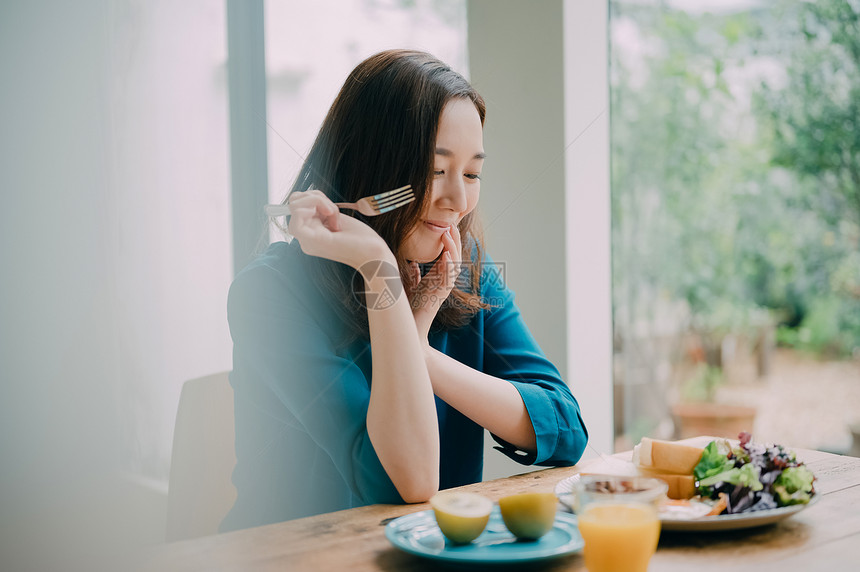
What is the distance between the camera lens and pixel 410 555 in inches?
28.3

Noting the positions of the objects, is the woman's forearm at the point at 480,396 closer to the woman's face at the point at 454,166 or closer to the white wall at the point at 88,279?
the woman's face at the point at 454,166

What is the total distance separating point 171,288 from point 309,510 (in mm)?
630

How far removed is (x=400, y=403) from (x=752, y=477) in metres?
0.43

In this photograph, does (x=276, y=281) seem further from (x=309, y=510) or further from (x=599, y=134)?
(x=599, y=134)

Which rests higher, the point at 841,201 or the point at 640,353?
the point at 841,201

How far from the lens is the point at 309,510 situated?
115 cm

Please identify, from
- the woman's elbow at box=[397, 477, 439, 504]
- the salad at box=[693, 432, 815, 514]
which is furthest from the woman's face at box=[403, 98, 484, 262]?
the salad at box=[693, 432, 815, 514]

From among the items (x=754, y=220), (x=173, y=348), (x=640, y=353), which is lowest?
(x=640, y=353)

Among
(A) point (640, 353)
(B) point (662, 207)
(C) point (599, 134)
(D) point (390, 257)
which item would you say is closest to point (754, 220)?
(B) point (662, 207)

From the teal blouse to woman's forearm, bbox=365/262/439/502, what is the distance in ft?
0.15

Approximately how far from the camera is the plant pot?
2855mm

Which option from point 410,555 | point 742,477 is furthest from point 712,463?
point 410,555

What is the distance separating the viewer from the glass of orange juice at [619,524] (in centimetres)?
63

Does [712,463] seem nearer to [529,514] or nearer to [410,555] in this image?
[529,514]
